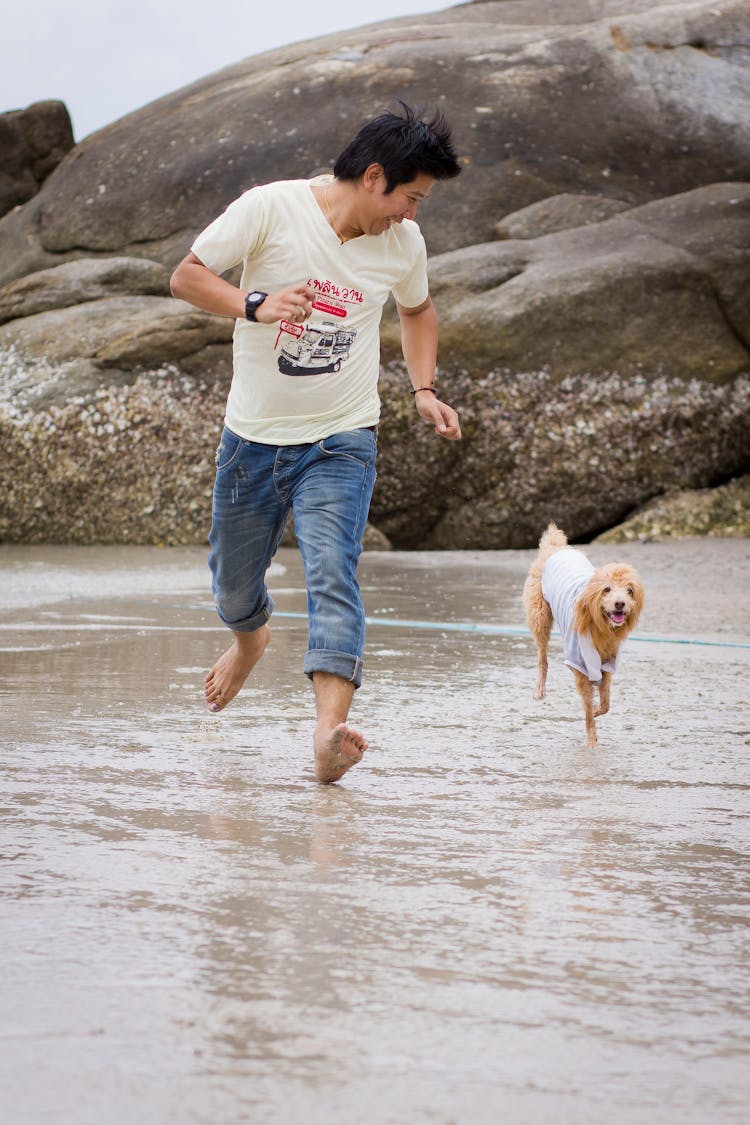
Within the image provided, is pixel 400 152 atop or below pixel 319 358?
atop

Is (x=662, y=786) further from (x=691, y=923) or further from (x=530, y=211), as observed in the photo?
(x=530, y=211)

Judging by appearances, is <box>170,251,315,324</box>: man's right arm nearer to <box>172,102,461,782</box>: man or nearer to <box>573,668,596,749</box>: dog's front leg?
<box>172,102,461,782</box>: man

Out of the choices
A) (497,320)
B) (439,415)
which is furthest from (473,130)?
(439,415)

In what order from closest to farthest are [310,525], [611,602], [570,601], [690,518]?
[310,525], [611,602], [570,601], [690,518]

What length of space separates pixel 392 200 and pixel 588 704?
180 cm

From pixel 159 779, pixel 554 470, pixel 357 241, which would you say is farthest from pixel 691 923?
pixel 554 470

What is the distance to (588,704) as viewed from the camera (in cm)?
496

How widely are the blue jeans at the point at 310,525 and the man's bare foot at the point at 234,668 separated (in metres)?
0.14

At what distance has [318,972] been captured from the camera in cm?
249

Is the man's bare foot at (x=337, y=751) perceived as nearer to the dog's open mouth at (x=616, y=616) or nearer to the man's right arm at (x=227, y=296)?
the man's right arm at (x=227, y=296)

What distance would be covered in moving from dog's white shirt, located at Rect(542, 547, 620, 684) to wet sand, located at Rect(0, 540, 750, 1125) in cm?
23

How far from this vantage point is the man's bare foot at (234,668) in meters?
4.87

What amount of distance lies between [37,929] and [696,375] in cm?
1091

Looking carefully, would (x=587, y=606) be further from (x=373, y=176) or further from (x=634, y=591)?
(x=373, y=176)
